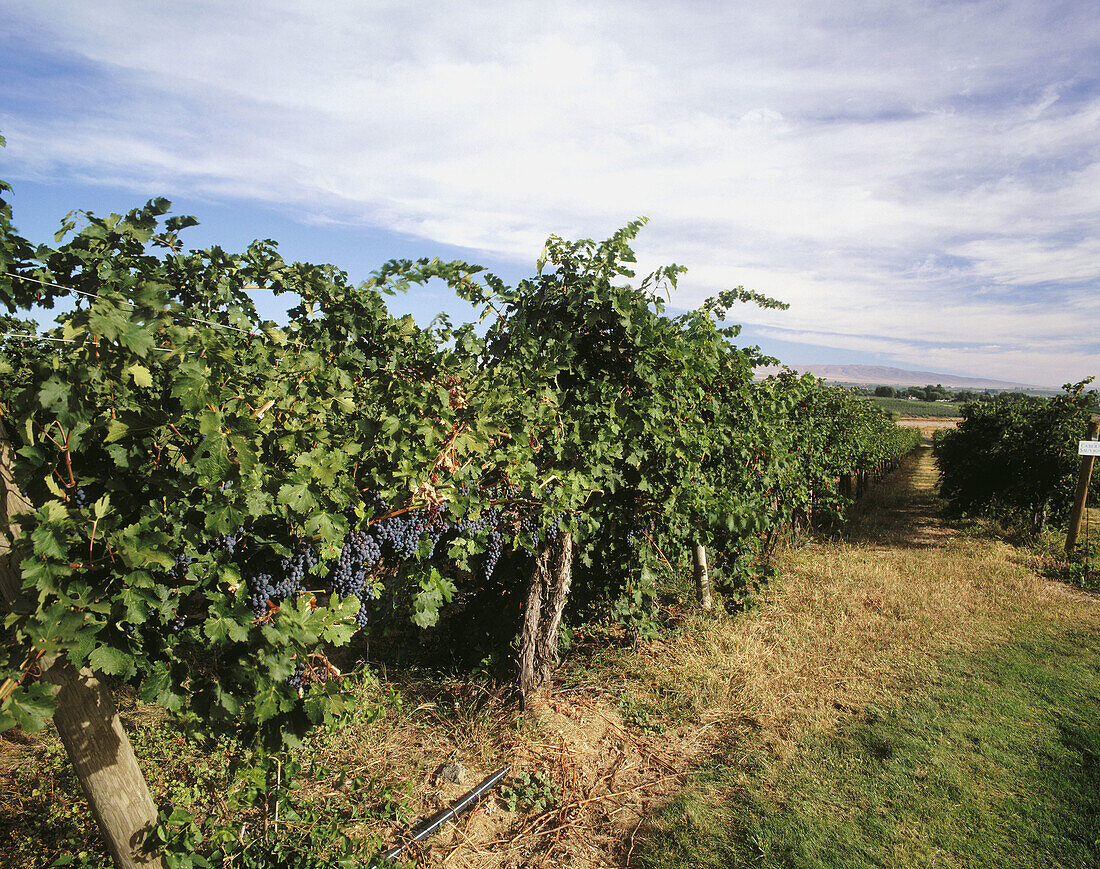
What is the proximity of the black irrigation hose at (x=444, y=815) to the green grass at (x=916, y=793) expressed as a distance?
2.97ft

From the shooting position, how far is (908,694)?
478 cm

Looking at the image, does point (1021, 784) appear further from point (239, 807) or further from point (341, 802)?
point (239, 807)

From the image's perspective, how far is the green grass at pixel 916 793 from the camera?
308 centimetres

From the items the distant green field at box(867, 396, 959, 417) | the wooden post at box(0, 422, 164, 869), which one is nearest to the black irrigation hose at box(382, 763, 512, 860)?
the wooden post at box(0, 422, 164, 869)

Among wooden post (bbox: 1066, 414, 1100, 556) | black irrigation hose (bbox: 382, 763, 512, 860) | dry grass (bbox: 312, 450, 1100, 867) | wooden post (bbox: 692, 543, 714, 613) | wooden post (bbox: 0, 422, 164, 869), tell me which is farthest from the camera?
wooden post (bbox: 1066, 414, 1100, 556)

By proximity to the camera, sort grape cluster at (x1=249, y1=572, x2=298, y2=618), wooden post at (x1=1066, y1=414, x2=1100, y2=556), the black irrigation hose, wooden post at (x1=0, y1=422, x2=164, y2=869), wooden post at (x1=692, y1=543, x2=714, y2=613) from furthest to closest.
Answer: wooden post at (x1=1066, y1=414, x2=1100, y2=556), wooden post at (x1=692, y1=543, x2=714, y2=613), the black irrigation hose, grape cluster at (x1=249, y1=572, x2=298, y2=618), wooden post at (x1=0, y1=422, x2=164, y2=869)

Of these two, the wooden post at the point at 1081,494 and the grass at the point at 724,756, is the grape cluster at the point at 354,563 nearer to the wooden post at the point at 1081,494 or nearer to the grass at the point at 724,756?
the grass at the point at 724,756

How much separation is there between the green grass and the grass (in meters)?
0.01

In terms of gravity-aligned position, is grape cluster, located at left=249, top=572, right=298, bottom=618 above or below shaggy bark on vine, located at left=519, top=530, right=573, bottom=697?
above

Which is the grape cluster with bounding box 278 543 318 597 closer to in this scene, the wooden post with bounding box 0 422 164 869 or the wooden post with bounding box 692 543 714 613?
the wooden post with bounding box 0 422 164 869

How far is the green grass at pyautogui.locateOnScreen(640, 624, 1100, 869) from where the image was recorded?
3082 millimetres

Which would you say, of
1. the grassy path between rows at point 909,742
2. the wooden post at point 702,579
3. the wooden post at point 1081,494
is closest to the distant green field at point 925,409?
the wooden post at point 1081,494

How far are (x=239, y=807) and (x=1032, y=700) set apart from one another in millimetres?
5947

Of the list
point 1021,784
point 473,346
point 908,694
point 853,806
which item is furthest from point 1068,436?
point 473,346
